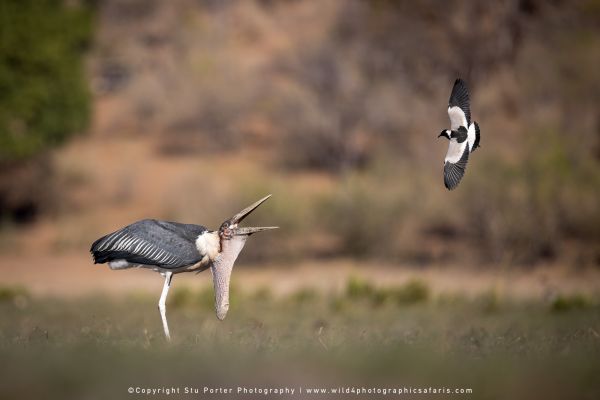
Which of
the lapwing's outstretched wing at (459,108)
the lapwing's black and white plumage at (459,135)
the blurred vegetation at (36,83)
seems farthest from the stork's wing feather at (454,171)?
the blurred vegetation at (36,83)

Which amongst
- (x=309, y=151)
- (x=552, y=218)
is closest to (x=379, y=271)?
(x=552, y=218)

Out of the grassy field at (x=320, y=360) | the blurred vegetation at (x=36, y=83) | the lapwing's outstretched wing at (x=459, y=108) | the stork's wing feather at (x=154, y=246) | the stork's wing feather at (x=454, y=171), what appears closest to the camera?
the grassy field at (x=320, y=360)

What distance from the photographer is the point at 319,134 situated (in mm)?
28797

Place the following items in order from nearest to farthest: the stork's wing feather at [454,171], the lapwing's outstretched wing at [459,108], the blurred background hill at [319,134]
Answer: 1. the stork's wing feather at [454,171]
2. the lapwing's outstretched wing at [459,108]
3. the blurred background hill at [319,134]

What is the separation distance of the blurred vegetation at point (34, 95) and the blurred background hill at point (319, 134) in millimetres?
Result: 53

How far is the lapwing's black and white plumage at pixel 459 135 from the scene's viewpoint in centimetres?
742

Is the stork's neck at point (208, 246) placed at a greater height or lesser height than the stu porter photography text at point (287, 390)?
greater

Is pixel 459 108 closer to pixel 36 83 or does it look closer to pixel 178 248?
pixel 178 248

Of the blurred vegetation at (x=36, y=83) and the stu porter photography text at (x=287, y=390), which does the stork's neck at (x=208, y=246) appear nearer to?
the stu porter photography text at (x=287, y=390)

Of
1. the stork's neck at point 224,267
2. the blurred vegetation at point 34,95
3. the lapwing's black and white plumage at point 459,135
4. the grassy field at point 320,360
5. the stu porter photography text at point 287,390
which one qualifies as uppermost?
the blurred vegetation at point 34,95

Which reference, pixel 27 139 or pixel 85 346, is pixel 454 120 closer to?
pixel 85 346

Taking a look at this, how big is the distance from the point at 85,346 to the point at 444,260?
1606 cm

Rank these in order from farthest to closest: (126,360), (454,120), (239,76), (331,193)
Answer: (239,76), (331,193), (454,120), (126,360)

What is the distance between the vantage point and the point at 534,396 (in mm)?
4336
